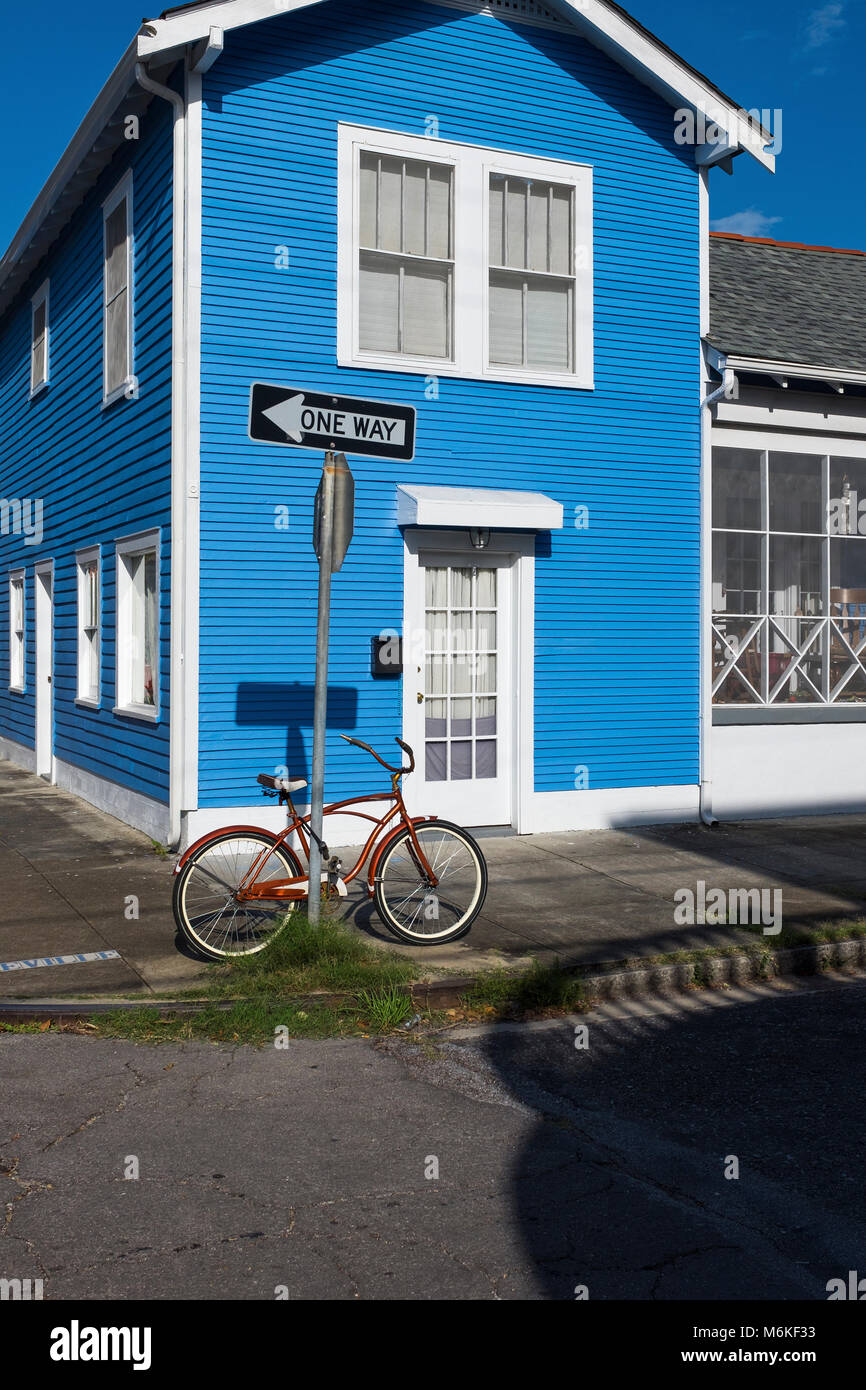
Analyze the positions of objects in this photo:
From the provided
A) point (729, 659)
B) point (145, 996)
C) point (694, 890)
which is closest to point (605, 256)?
point (729, 659)

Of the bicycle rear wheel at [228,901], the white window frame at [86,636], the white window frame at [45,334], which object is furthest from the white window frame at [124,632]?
the bicycle rear wheel at [228,901]

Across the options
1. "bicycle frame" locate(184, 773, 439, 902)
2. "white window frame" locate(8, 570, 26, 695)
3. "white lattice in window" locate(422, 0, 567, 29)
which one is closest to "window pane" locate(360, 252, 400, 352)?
"white lattice in window" locate(422, 0, 567, 29)

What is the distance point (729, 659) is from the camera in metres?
12.6

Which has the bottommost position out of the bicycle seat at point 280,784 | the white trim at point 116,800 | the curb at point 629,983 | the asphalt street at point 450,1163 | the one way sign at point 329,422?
the asphalt street at point 450,1163

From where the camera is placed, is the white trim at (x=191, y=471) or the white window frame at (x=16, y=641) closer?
the white trim at (x=191, y=471)

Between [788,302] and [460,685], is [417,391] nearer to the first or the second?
[460,685]

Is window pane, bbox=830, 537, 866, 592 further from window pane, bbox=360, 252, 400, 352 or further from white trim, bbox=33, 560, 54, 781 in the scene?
white trim, bbox=33, 560, 54, 781

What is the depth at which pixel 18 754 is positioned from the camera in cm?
1745

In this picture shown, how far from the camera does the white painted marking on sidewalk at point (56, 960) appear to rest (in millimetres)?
7019

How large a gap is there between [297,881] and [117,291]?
751cm

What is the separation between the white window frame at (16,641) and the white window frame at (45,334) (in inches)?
108

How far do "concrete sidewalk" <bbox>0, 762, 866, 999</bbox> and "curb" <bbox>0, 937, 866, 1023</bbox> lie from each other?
0.17 meters

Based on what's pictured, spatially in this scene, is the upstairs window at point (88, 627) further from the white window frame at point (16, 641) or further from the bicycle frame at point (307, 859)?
the bicycle frame at point (307, 859)

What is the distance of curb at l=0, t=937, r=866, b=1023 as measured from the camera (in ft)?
20.6
